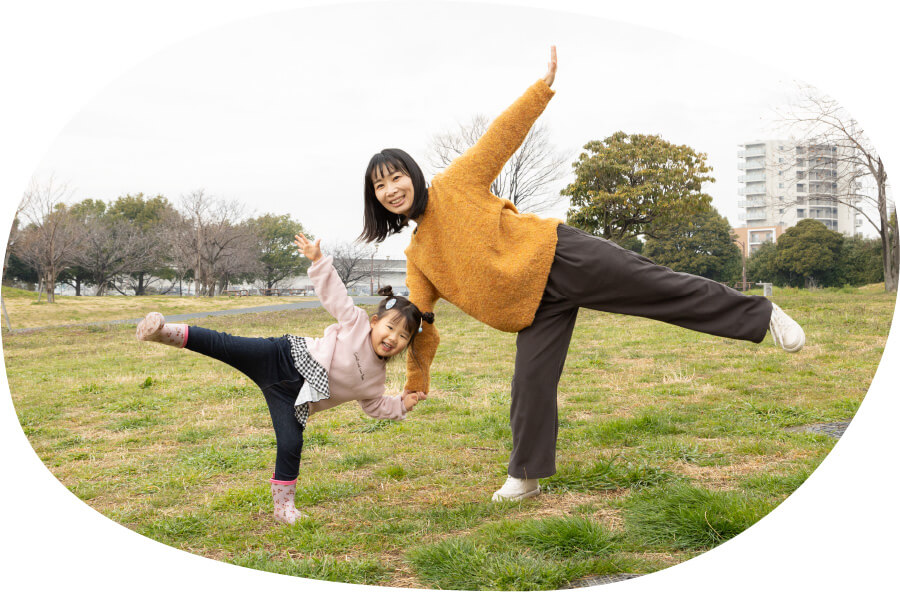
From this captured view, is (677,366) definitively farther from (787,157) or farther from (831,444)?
(787,157)

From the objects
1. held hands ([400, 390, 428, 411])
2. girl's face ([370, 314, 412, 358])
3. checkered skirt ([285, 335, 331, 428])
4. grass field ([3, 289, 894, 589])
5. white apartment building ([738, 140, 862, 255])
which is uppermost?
white apartment building ([738, 140, 862, 255])

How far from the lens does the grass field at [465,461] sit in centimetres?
299

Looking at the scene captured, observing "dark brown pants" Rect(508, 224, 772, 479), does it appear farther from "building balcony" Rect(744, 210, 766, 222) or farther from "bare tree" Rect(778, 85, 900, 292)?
"building balcony" Rect(744, 210, 766, 222)

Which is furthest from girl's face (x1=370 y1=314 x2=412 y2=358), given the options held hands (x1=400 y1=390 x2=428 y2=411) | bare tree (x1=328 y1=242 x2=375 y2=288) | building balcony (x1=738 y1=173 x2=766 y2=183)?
building balcony (x1=738 y1=173 x2=766 y2=183)

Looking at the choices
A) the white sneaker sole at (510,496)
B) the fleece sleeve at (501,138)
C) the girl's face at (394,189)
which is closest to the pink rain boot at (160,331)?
the girl's face at (394,189)

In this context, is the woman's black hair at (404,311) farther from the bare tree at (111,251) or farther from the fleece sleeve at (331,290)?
the bare tree at (111,251)

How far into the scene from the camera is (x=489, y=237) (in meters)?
3.49

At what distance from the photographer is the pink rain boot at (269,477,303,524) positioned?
134 inches

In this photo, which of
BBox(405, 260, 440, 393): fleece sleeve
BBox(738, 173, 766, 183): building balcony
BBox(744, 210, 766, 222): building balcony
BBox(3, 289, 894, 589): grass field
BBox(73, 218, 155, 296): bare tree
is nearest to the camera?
BBox(3, 289, 894, 589): grass field

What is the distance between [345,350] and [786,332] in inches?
82.2

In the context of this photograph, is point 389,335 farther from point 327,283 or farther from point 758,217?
point 758,217

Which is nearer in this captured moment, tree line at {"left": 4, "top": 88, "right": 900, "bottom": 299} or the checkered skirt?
the checkered skirt

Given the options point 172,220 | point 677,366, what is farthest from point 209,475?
point 172,220

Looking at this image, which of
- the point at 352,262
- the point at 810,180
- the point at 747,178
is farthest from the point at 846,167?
the point at 747,178
